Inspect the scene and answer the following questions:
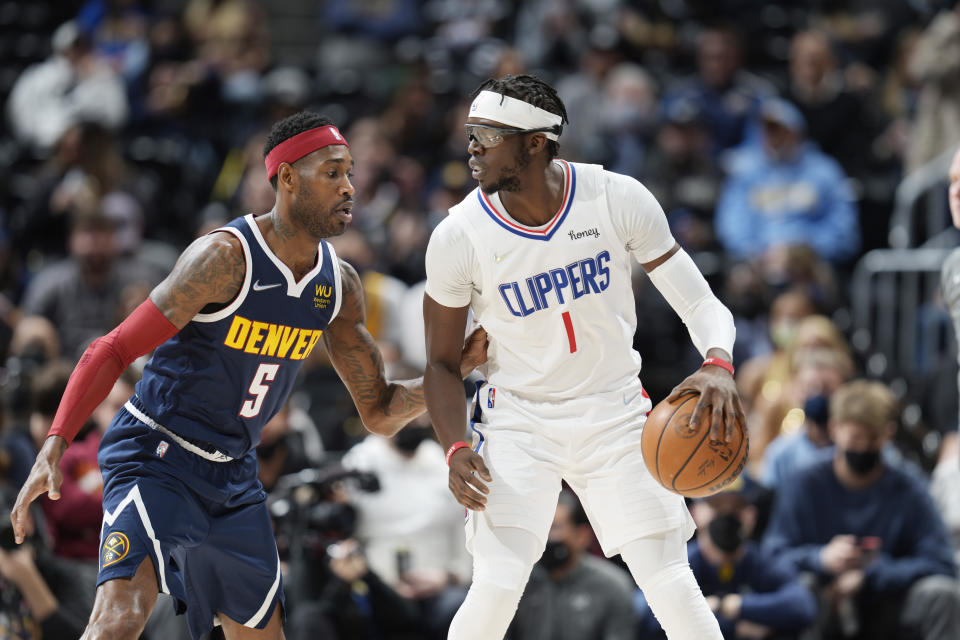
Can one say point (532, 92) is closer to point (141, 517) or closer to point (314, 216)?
point (314, 216)

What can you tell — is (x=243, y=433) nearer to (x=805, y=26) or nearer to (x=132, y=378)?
(x=132, y=378)

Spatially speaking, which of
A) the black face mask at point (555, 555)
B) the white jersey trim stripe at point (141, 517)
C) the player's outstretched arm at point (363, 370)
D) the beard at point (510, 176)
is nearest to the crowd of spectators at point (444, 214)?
the black face mask at point (555, 555)


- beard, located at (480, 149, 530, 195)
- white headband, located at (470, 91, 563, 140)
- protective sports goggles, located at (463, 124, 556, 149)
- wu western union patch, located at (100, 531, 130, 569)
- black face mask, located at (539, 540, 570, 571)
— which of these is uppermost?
white headband, located at (470, 91, 563, 140)

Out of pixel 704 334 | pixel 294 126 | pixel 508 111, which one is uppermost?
pixel 508 111

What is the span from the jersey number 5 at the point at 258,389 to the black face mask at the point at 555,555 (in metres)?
2.54

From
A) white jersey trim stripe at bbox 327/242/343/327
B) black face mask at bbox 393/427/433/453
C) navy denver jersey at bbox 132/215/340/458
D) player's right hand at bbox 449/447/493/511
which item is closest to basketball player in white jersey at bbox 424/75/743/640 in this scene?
player's right hand at bbox 449/447/493/511

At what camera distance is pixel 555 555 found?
273 inches

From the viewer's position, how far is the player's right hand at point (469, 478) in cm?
447

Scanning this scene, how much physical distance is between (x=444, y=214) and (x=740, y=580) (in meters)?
4.48

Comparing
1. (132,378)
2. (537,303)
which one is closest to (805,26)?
(132,378)

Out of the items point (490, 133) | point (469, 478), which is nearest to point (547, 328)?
point (469, 478)

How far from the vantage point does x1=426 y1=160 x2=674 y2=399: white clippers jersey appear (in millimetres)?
4641

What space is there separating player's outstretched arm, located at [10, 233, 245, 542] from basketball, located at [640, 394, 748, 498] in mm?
1670

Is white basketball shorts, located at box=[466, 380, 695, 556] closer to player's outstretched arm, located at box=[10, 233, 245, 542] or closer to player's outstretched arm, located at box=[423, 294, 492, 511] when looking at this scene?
player's outstretched arm, located at box=[423, 294, 492, 511]
